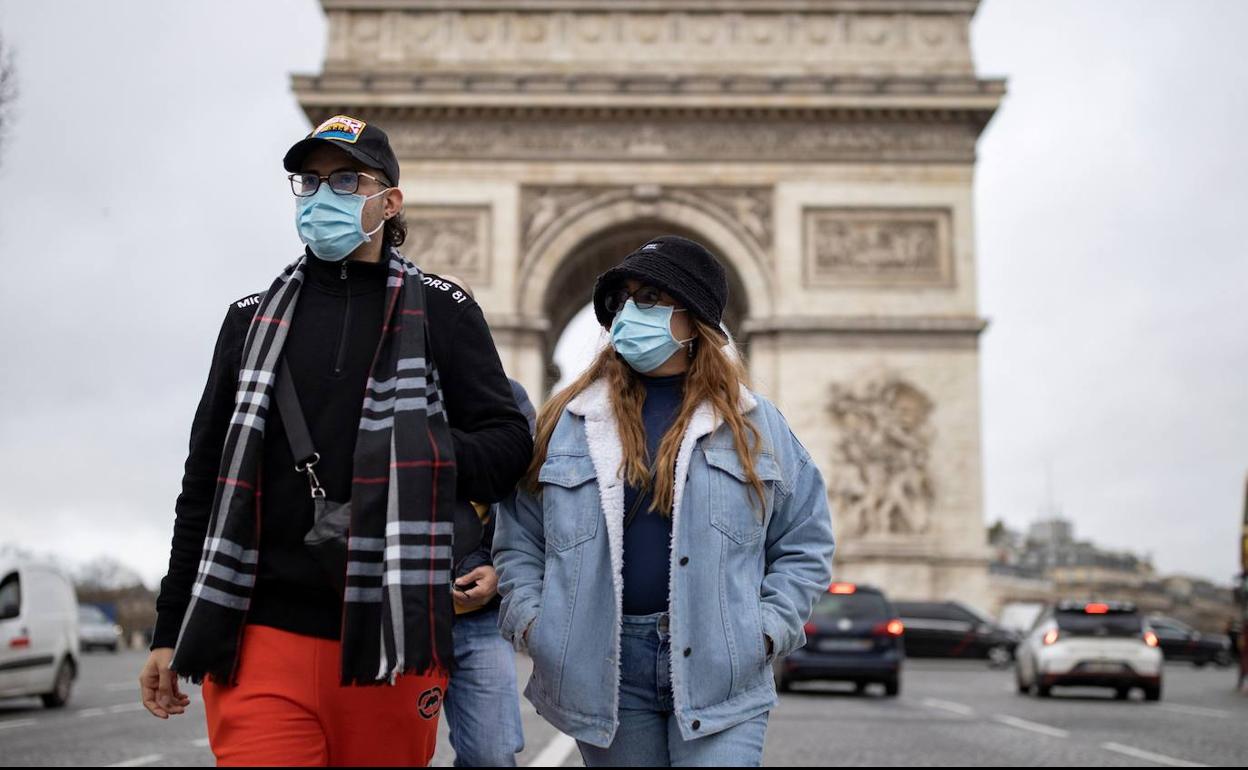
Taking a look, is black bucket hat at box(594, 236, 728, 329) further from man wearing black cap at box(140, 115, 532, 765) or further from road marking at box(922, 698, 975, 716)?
road marking at box(922, 698, 975, 716)

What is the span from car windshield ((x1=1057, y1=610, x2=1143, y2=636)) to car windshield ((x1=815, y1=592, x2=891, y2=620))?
2.27 meters

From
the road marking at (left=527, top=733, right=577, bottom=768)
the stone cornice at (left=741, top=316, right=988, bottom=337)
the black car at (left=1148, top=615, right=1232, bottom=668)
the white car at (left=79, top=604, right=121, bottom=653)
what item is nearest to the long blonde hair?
the road marking at (left=527, top=733, right=577, bottom=768)

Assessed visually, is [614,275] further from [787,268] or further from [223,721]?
[787,268]

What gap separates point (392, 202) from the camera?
3.55 meters

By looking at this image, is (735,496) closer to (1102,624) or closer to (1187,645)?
(1102,624)

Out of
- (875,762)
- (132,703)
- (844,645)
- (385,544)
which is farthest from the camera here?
(844,645)

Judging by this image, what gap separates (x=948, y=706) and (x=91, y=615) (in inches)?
916

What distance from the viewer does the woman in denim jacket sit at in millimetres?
3291

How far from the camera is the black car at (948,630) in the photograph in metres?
27.2

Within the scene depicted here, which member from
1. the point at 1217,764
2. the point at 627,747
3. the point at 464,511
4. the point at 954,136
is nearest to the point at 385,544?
the point at 464,511

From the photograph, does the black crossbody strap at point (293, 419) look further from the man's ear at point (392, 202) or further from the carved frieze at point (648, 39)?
the carved frieze at point (648, 39)

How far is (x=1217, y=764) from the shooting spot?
350 inches

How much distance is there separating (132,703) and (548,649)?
12.0 metres


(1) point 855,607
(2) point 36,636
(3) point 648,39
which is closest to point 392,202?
(2) point 36,636
